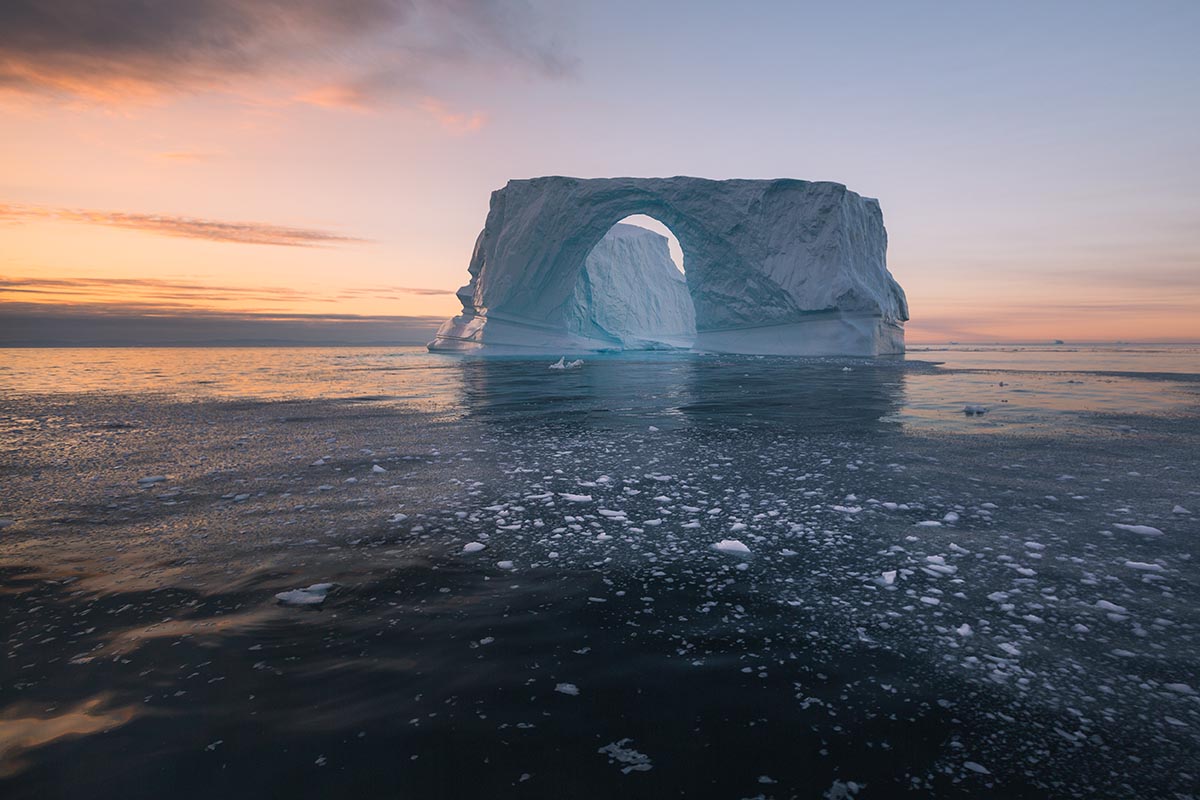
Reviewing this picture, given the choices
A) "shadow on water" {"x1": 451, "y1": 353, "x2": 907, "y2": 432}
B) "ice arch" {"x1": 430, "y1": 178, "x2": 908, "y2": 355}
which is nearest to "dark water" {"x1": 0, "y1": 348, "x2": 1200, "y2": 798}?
"shadow on water" {"x1": 451, "y1": 353, "x2": 907, "y2": 432}

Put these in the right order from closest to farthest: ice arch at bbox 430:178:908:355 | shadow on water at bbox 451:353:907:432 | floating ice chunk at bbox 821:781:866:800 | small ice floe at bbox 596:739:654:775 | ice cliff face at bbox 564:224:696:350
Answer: floating ice chunk at bbox 821:781:866:800
small ice floe at bbox 596:739:654:775
shadow on water at bbox 451:353:907:432
ice arch at bbox 430:178:908:355
ice cliff face at bbox 564:224:696:350

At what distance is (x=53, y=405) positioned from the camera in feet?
Result: 39.6

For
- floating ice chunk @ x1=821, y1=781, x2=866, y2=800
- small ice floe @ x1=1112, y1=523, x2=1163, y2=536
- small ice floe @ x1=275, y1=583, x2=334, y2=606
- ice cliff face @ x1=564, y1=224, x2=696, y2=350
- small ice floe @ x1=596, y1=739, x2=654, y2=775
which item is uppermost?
ice cliff face @ x1=564, y1=224, x2=696, y2=350

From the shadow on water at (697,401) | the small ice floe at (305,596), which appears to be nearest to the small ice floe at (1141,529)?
the shadow on water at (697,401)

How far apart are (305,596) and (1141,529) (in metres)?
4.90

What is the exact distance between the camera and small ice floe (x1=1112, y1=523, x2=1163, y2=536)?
3467mm

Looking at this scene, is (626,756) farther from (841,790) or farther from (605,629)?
(605,629)

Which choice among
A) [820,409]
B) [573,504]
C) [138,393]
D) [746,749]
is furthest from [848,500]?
[138,393]

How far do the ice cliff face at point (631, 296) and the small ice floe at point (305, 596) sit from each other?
38307 mm

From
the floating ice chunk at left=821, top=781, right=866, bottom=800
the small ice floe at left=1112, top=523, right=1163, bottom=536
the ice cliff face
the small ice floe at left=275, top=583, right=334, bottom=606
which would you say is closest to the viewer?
the floating ice chunk at left=821, top=781, right=866, bottom=800

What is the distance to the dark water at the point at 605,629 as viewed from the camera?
1.60 m

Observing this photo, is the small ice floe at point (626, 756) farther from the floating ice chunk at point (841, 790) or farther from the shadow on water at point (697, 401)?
the shadow on water at point (697, 401)

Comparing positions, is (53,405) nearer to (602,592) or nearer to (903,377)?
(602,592)

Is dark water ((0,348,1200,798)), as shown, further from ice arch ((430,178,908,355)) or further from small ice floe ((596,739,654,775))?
ice arch ((430,178,908,355))
